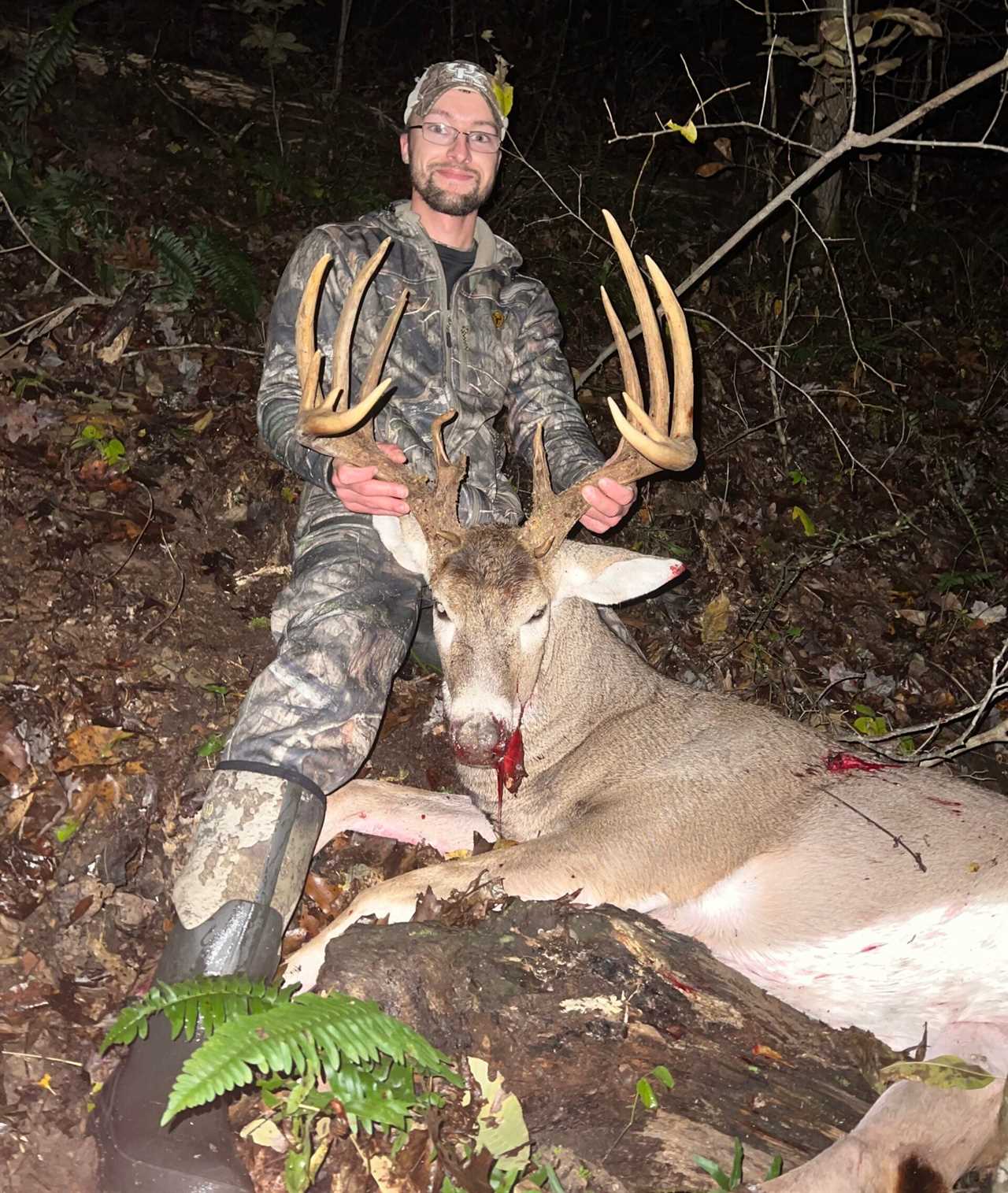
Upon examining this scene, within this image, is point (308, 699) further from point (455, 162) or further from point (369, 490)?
point (455, 162)

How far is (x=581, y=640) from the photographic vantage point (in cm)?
512

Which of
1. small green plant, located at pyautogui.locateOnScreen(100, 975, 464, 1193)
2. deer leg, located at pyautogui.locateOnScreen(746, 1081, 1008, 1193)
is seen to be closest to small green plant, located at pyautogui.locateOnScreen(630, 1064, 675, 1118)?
deer leg, located at pyautogui.locateOnScreen(746, 1081, 1008, 1193)

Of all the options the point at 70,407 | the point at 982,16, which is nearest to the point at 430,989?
the point at 70,407

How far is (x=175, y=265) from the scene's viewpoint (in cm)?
720

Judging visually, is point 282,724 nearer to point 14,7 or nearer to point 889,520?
point 889,520

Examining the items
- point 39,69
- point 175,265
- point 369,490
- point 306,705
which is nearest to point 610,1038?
point 306,705

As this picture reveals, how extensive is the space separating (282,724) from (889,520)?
21.4ft

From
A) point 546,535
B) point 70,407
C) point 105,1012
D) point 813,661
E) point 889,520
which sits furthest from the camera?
point 889,520

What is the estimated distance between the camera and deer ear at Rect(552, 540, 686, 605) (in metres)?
4.82

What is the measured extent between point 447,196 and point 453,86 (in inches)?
23.2

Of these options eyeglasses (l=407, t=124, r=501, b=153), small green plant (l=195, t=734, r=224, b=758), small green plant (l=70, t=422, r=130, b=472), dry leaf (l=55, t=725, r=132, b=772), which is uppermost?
eyeglasses (l=407, t=124, r=501, b=153)

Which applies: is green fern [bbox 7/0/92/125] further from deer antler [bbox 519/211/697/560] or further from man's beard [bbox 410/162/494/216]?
deer antler [bbox 519/211/697/560]

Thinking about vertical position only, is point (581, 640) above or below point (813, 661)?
above

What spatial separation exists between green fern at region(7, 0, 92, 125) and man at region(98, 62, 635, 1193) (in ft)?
12.3
